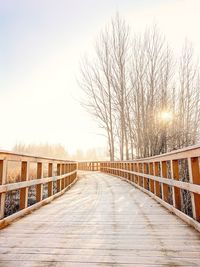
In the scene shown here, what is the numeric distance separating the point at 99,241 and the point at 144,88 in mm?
12455

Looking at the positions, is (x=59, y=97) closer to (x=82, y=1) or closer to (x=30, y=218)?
(x=82, y=1)

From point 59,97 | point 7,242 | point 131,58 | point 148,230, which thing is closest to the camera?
point 7,242

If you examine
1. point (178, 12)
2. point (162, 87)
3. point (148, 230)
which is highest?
point (178, 12)

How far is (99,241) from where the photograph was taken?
7.93 feet

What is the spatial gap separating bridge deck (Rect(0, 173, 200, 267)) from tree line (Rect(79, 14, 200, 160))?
557 centimetres

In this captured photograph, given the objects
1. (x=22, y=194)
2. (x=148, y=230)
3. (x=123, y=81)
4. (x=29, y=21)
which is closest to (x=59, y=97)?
(x=123, y=81)

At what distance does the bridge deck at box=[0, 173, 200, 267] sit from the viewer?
1.93m

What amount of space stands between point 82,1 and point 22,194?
328 inches

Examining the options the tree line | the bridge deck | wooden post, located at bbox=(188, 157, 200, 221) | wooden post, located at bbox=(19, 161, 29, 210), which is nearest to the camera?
the bridge deck

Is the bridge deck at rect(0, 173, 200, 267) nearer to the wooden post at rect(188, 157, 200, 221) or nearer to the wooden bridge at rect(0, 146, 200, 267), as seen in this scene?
the wooden bridge at rect(0, 146, 200, 267)

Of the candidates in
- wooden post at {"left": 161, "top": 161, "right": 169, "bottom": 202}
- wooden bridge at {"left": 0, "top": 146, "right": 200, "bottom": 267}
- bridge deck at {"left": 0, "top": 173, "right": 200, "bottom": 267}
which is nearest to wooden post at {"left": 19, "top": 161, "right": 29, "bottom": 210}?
wooden bridge at {"left": 0, "top": 146, "right": 200, "bottom": 267}

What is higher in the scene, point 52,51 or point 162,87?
point 52,51

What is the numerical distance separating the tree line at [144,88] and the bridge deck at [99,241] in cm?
557

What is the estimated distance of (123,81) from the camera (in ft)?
53.3
